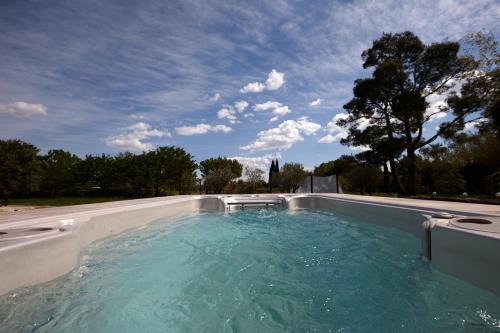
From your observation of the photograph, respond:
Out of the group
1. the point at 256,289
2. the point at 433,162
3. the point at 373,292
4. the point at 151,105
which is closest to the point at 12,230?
the point at 256,289

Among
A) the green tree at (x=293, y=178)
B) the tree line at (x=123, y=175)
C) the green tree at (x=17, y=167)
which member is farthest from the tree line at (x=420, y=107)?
the green tree at (x=17, y=167)

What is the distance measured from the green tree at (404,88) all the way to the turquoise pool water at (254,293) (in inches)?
335

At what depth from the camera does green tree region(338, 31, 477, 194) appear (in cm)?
1033

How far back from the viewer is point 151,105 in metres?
10.4

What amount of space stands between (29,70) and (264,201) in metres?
6.73

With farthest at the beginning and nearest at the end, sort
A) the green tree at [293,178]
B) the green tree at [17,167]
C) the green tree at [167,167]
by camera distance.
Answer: the green tree at [167,167] → the green tree at [293,178] → the green tree at [17,167]

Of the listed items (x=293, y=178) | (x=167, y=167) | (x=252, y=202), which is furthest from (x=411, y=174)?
(x=167, y=167)

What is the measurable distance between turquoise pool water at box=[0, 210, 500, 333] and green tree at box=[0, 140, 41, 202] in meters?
11.0

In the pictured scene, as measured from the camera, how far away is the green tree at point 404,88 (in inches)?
407

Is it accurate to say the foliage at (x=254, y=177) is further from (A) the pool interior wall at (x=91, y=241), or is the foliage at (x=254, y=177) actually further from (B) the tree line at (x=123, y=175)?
(A) the pool interior wall at (x=91, y=241)

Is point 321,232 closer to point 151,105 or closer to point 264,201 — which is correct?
point 264,201

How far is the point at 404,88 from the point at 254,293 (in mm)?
11744

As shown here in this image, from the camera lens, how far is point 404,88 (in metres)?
11.0

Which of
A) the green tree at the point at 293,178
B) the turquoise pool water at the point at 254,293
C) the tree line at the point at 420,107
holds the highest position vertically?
the tree line at the point at 420,107
